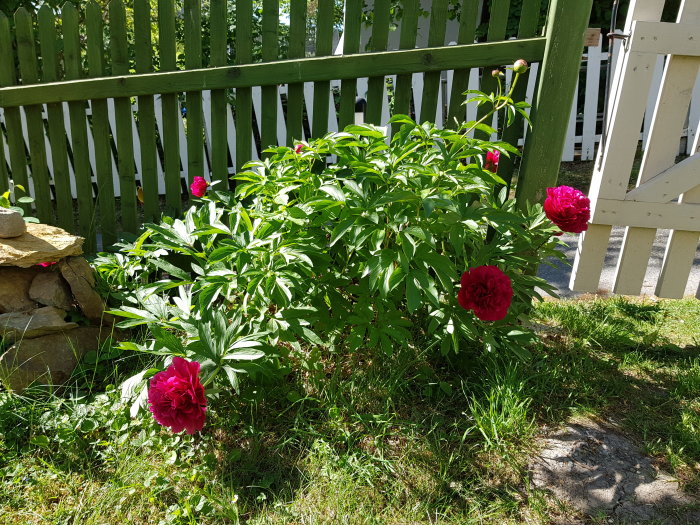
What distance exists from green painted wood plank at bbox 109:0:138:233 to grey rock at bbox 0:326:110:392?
928 millimetres

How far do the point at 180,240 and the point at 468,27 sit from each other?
5.77ft

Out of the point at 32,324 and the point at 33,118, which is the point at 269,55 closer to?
the point at 33,118

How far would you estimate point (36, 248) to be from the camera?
260 cm

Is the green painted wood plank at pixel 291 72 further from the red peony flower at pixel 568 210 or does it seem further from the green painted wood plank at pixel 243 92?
the red peony flower at pixel 568 210

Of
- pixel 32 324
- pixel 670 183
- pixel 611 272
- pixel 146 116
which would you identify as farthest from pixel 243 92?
pixel 611 272

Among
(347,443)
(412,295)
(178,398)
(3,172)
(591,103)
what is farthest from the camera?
(591,103)

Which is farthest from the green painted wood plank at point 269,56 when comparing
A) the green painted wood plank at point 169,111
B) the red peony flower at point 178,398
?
the red peony flower at point 178,398

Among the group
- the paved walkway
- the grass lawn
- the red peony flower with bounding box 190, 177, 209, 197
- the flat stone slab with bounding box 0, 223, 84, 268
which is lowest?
the paved walkway

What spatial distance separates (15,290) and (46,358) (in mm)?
352

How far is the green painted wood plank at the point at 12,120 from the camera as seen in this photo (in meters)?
3.31

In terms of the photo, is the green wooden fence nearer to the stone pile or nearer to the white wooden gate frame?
the white wooden gate frame

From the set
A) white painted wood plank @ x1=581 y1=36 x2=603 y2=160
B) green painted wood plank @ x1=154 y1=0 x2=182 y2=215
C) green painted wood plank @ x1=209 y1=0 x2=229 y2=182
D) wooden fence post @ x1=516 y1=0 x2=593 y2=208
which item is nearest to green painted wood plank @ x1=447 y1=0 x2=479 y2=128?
wooden fence post @ x1=516 y1=0 x2=593 y2=208

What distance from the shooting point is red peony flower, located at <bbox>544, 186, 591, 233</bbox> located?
230cm

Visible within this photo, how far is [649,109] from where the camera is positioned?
25.7ft
